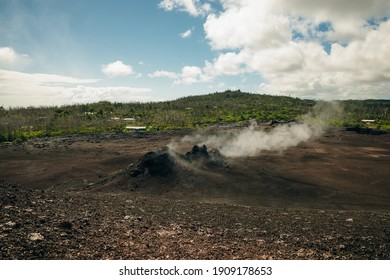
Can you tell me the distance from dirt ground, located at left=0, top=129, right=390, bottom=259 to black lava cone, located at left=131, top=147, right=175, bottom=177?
52 centimetres

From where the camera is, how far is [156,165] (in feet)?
61.2

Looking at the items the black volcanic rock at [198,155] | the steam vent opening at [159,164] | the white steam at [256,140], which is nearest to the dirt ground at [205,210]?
the steam vent opening at [159,164]

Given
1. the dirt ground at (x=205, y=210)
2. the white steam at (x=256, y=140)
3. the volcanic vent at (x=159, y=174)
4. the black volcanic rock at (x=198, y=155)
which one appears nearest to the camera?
the dirt ground at (x=205, y=210)

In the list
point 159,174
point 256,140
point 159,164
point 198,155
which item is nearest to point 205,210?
point 159,174

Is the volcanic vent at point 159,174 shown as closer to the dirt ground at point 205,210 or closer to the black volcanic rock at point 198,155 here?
the dirt ground at point 205,210

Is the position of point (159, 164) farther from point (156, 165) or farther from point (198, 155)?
point (198, 155)

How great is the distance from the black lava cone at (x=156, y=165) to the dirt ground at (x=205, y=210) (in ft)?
1.71

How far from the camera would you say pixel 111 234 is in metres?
8.34

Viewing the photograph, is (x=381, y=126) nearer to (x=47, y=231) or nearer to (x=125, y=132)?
(x=125, y=132)

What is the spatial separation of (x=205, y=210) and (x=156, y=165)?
22.2 feet

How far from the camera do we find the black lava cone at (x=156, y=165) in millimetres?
18344

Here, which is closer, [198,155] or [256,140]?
[198,155]

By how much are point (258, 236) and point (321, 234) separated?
6.41ft
